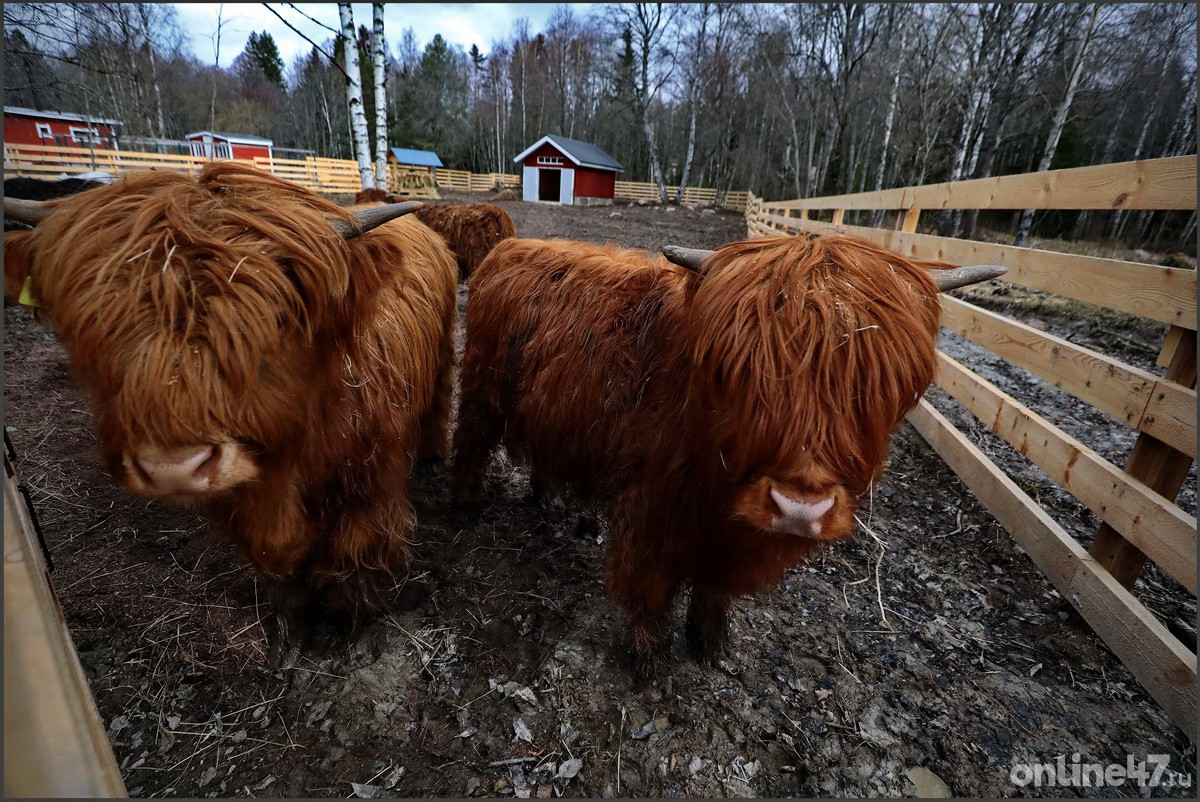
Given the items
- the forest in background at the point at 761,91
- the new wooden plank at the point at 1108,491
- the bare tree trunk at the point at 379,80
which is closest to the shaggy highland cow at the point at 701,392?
the new wooden plank at the point at 1108,491

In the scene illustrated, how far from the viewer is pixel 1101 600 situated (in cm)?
219

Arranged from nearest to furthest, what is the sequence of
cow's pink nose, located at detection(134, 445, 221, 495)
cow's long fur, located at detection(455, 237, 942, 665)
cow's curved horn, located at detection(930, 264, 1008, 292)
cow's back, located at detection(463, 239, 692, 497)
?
cow's pink nose, located at detection(134, 445, 221, 495), cow's long fur, located at detection(455, 237, 942, 665), cow's curved horn, located at detection(930, 264, 1008, 292), cow's back, located at detection(463, 239, 692, 497)

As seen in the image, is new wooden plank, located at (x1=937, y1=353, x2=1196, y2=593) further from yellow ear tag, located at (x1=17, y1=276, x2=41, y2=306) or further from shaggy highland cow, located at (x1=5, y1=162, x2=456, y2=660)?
yellow ear tag, located at (x1=17, y1=276, x2=41, y2=306)

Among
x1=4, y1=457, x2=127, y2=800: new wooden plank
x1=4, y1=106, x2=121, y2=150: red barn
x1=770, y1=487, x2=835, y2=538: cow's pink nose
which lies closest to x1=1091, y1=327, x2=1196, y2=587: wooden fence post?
x1=770, y1=487, x2=835, y2=538: cow's pink nose

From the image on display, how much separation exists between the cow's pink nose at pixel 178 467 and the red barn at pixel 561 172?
3223cm

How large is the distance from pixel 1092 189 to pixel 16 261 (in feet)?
14.9

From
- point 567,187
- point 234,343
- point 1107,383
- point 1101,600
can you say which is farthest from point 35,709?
point 567,187

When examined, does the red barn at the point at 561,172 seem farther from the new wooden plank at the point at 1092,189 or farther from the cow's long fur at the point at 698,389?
the cow's long fur at the point at 698,389

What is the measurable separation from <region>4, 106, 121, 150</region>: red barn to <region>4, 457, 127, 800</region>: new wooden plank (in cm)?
1044

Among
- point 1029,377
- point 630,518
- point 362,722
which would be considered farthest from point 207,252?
point 1029,377

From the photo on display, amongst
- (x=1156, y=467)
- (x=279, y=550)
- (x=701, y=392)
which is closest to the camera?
(x=701, y=392)

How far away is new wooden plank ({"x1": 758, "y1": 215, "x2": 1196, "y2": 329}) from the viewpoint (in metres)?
2.01

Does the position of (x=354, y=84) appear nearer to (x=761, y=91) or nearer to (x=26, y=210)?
(x=26, y=210)

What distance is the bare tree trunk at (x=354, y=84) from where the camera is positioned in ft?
26.6
